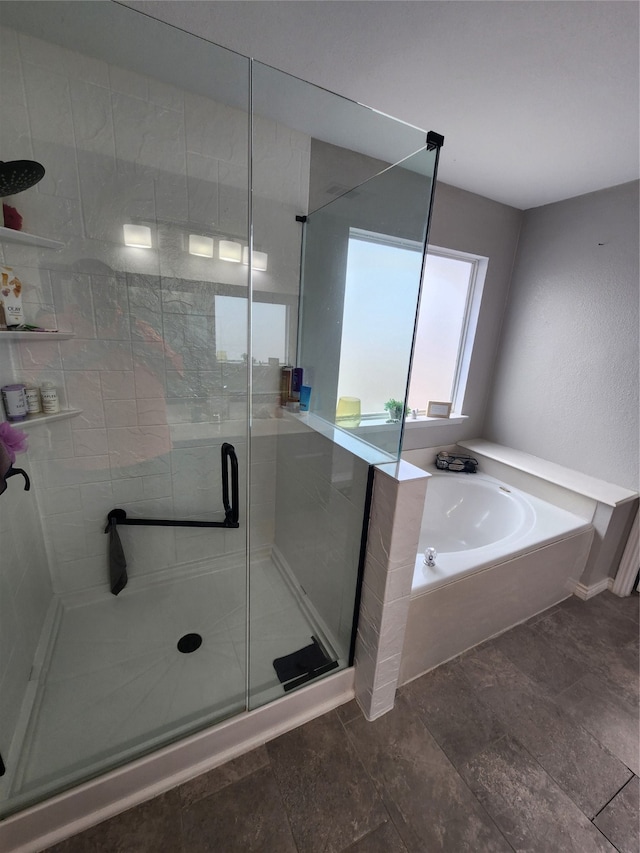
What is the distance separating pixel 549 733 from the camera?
1.34 metres

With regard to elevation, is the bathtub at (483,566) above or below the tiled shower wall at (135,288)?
below

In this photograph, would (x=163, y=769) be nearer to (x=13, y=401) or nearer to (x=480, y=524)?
(x=13, y=401)

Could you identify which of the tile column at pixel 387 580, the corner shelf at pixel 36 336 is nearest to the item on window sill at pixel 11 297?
the corner shelf at pixel 36 336

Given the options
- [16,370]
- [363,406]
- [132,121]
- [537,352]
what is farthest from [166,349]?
→ [537,352]

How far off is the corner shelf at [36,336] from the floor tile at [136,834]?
158 cm

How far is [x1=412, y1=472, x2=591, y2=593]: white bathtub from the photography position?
5.08 feet

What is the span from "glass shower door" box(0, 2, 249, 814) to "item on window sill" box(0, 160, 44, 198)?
0.22 feet

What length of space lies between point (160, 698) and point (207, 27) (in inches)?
95.3

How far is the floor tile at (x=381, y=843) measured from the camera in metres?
1.01

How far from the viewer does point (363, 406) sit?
1.80m

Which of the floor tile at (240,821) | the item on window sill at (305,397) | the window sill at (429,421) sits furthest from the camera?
the window sill at (429,421)

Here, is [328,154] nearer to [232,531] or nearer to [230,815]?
[232,531]

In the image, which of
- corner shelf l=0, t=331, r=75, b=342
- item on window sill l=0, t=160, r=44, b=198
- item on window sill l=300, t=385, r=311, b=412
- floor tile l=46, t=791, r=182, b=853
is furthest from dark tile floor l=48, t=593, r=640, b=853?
item on window sill l=0, t=160, r=44, b=198

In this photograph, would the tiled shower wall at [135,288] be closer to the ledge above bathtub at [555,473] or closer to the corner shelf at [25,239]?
the corner shelf at [25,239]
